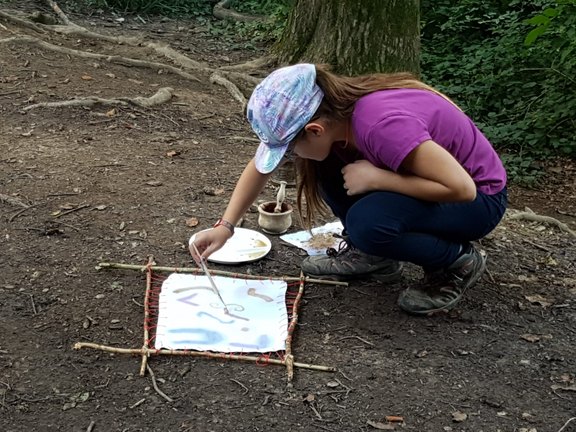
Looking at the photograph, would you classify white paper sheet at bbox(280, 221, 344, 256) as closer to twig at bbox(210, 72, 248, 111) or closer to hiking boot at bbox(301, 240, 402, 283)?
hiking boot at bbox(301, 240, 402, 283)

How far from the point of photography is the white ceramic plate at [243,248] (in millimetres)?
2629

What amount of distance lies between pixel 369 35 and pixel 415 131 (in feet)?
8.12

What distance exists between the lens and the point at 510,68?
5973mm

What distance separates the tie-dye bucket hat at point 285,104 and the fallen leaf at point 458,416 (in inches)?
33.3

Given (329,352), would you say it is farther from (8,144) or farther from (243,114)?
(243,114)

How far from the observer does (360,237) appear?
2.21 meters

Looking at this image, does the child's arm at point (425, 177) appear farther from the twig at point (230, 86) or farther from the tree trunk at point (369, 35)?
the twig at point (230, 86)

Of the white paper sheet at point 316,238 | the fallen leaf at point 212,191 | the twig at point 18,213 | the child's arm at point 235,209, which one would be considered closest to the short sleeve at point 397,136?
the child's arm at point 235,209

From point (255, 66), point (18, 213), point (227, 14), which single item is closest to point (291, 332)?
point (18, 213)

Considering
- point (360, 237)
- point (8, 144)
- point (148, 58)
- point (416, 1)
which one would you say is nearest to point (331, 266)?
point (360, 237)

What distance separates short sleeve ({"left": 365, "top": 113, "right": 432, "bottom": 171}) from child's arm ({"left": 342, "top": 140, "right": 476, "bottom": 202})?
24 mm

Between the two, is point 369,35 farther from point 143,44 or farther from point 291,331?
point 143,44

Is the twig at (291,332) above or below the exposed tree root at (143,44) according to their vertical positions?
above

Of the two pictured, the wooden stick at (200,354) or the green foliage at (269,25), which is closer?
the wooden stick at (200,354)
